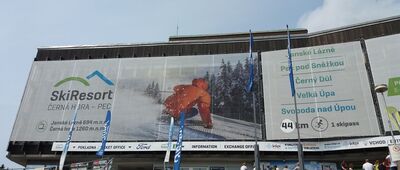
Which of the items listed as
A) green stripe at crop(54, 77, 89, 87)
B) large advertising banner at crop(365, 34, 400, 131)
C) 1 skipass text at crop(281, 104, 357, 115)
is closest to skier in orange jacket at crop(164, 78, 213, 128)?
1 skipass text at crop(281, 104, 357, 115)

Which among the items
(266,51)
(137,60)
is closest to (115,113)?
(137,60)

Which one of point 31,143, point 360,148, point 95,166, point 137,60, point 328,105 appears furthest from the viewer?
point 137,60

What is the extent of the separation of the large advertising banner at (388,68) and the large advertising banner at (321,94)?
2.51 ft

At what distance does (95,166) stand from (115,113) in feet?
36.4

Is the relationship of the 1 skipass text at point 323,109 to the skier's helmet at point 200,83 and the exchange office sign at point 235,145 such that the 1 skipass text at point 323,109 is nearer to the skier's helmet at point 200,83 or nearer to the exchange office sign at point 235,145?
the exchange office sign at point 235,145

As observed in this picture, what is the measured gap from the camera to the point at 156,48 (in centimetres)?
3422

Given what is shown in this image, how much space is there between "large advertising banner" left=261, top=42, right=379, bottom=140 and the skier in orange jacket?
199 inches

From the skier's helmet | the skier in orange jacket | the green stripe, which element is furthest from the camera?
the green stripe

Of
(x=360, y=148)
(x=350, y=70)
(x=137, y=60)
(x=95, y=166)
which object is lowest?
(x=95, y=166)

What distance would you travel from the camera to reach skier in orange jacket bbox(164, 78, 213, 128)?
30.4m

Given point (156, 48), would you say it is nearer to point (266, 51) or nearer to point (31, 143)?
point (266, 51)

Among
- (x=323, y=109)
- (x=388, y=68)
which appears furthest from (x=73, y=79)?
(x=388, y=68)

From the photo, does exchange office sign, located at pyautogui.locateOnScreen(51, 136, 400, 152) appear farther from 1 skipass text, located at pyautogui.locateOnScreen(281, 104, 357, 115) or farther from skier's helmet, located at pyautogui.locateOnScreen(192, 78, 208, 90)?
skier's helmet, located at pyautogui.locateOnScreen(192, 78, 208, 90)

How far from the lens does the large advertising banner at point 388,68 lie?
26.4 metres
